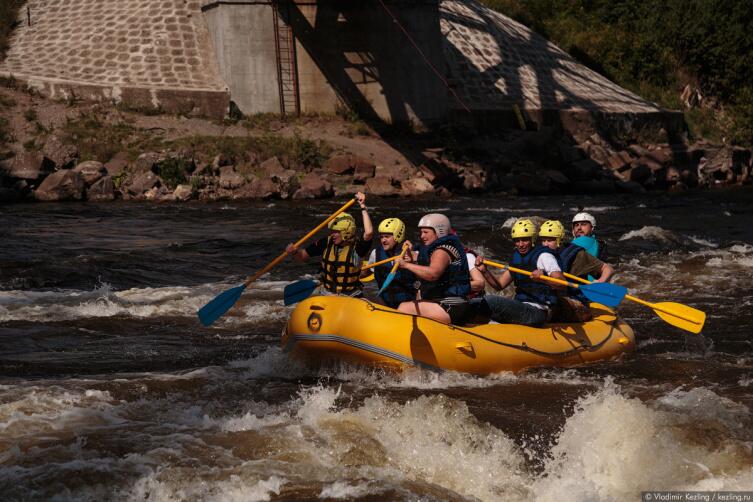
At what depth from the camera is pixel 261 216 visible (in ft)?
68.1

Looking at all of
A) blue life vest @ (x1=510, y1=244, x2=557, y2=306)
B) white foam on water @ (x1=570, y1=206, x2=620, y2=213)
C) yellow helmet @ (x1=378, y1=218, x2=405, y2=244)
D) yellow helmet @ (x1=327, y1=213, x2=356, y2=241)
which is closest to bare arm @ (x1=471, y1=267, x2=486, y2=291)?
blue life vest @ (x1=510, y1=244, x2=557, y2=306)

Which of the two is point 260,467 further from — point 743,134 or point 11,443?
point 743,134

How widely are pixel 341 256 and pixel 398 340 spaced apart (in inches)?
44.1

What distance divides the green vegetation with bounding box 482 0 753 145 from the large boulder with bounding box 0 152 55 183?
22.8 m

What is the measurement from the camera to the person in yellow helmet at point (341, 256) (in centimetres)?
895

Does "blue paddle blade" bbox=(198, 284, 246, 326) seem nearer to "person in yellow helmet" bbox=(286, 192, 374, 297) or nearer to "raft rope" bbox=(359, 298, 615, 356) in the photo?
"person in yellow helmet" bbox=(286, 192, 374, 297)

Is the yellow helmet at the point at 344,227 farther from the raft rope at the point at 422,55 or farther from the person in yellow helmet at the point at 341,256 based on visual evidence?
the raft rope at the point at 422,55

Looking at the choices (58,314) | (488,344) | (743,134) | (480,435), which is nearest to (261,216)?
(58,314)

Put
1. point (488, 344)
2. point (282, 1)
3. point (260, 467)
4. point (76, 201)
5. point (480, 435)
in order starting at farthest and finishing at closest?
point (282, 1), point (76, 201), point (488, 344), point (480, 435), point (260, 467)

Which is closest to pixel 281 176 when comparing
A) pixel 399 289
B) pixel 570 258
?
pixel 570 258

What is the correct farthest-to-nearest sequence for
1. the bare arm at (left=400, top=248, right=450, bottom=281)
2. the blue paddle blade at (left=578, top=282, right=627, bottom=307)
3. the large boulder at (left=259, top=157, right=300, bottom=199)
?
the large boulder at (left=259, top=157, right=300, bottom=199), the blue paddle blade at (left=578, top=282, right=627, bottom=307), the bare arm at (left=400, top=248, right=450, bottom=281)

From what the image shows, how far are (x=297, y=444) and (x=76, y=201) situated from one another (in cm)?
1733

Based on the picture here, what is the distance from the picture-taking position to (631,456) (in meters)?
6.65

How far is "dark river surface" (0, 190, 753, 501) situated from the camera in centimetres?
633
